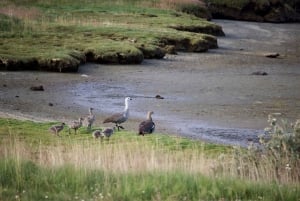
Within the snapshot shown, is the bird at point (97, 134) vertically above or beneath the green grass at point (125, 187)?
beneath

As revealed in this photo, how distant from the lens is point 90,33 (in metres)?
50.0

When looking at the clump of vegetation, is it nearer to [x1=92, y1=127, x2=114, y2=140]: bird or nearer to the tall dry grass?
the tall dry grass

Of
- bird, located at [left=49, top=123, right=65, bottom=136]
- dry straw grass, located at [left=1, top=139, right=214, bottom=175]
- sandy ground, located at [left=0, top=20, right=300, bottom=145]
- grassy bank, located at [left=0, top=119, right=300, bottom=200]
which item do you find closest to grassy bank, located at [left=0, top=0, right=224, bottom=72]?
→ sandy ground, located at [left=0, top=20, right=300, bottom=145]

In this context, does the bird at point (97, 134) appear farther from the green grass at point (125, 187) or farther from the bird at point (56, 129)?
the green grass at point (125, 187)

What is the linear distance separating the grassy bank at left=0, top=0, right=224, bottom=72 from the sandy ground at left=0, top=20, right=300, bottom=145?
1129 millimetres

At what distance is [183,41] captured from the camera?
52.2 metres

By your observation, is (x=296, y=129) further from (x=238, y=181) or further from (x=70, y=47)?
(x=70, y=47)

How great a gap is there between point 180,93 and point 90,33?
56.9 feet

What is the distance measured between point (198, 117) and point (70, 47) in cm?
1718

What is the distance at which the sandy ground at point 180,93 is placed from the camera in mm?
26422

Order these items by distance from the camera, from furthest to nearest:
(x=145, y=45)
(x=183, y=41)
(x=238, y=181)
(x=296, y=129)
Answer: (x=183, y=41)
(x=145, y=45)
(x=296, y=129)
(x=238, y=181)

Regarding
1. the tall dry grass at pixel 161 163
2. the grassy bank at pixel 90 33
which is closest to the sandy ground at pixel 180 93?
the grassy bank at pixel 90 33

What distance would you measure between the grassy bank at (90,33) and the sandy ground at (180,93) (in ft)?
3.71

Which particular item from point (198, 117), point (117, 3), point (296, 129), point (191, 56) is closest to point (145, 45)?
point (191, 56)
